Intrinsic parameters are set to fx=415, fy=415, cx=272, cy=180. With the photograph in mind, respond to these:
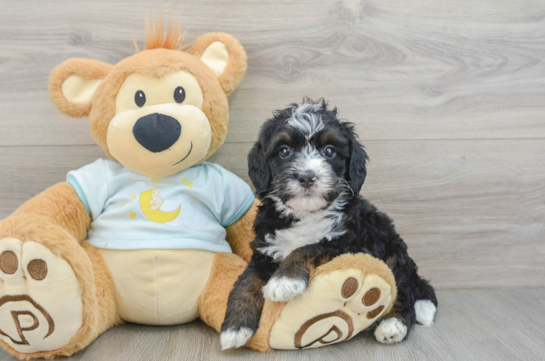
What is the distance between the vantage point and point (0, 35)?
6.70 feet

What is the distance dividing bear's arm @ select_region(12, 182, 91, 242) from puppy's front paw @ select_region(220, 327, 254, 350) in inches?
30.0

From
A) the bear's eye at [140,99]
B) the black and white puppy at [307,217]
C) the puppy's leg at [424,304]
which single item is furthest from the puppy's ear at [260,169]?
the puppy's leg at [424,304]

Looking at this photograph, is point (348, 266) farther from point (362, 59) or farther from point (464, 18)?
point (464, 18)

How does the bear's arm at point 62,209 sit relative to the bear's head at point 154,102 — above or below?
below

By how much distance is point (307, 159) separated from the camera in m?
1.49

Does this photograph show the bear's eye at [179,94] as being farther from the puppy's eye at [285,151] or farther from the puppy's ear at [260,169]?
the puppy's eye at [285,151]

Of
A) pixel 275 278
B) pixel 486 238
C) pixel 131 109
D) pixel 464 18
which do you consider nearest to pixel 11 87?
pixel 131 109

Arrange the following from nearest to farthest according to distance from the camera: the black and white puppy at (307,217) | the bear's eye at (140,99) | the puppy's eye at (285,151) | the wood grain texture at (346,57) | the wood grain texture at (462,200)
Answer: the black and white puppy at (307,217) → the puppy's eye at (285,151) → the bear's eye at (140,99) → the wood grain texture at (346,57) → the wood grain texture at (462,200)

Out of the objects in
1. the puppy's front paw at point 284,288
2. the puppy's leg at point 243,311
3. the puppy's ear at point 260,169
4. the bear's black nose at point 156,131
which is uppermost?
the bear's black nose at point 156,131

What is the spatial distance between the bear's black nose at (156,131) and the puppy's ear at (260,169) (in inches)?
12.3

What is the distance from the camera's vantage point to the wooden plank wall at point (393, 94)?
2.06m

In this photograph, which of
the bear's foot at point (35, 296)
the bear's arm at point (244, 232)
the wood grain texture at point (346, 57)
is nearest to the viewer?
the bear's foot at point (35, 296)

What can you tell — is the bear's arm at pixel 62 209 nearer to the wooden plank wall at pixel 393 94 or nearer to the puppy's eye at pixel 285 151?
the wooden plank wall at pixel 393 94

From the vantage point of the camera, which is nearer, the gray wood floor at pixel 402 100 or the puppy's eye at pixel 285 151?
the puppy's eye at pixel 285 151
